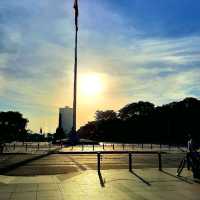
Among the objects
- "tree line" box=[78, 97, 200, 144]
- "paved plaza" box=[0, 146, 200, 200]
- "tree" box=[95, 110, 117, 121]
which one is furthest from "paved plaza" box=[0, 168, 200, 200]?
"tree" box=[95, 110, 117, 121]

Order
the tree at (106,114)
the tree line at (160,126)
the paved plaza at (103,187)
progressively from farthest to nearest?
1. the tree at (106,114)
2. the tree line at (160,126)
3. the paved plaza at (103,187)

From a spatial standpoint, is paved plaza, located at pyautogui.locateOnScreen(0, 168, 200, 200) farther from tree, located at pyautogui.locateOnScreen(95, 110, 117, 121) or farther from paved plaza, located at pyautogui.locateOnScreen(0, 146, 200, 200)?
tree, located at pyautogui.locateOnScreen(95, 110, 117, 121)

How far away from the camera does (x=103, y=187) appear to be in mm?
12117

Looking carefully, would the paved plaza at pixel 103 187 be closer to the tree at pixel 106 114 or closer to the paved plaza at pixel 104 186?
the paved plaza at pixel 104 186

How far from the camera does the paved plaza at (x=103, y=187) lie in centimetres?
1057

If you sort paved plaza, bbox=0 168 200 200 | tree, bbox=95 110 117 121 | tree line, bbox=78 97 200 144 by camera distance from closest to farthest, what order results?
paved plaza, bbox=0 168 200 200 < tree line, bbox=78 97 200 144 < tree, bbox=95 110 117 121

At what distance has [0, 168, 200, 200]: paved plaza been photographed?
1057 centimetres

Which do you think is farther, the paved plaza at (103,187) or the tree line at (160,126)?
the tree line at (160,126)

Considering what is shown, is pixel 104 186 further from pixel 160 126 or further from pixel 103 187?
pixel 160 126

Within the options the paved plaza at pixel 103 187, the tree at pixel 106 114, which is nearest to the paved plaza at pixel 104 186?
the paved plaza at pixel 103 187

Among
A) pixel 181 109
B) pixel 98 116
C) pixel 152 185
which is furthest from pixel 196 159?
pixel 98 116

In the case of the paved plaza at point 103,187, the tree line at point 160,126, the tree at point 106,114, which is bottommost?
the paved plaza at point 103,187

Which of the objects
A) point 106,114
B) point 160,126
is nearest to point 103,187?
point 160,126

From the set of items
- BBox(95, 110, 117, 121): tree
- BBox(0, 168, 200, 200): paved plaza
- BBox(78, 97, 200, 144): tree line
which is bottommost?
BBox(0, 168, 200, 200): paved plaza
